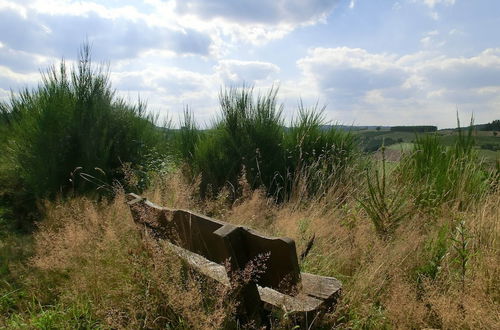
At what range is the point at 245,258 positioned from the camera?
6.94ft

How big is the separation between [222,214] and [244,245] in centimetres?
297

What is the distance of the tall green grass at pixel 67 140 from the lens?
6.03 m

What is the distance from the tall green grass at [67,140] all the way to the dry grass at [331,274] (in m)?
1.97

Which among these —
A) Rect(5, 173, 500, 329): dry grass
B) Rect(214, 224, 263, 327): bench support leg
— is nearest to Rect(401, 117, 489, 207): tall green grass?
Rect(5, 173, 500, 329): dry grass

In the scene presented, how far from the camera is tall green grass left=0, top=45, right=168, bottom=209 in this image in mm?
6027

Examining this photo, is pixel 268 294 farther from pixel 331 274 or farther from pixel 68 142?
pixel 68 142

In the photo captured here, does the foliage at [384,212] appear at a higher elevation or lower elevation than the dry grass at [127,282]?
higher

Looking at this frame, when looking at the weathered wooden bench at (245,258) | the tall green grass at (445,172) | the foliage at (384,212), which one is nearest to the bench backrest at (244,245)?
the weathered wooden bench at (245,258)

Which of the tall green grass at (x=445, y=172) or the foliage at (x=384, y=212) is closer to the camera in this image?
the foliage at (x=384, y=212)

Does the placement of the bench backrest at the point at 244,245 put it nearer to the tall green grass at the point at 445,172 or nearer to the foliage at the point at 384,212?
the foliage at the point at 384,212

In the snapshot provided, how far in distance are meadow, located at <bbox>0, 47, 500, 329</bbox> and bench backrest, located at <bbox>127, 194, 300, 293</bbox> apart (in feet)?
0.92

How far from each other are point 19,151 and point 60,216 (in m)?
2.34

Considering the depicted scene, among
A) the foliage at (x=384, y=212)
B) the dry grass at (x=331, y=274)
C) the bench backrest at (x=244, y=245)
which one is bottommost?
the dry grass at (x=331, y=274)

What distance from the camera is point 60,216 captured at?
469 centimetres
